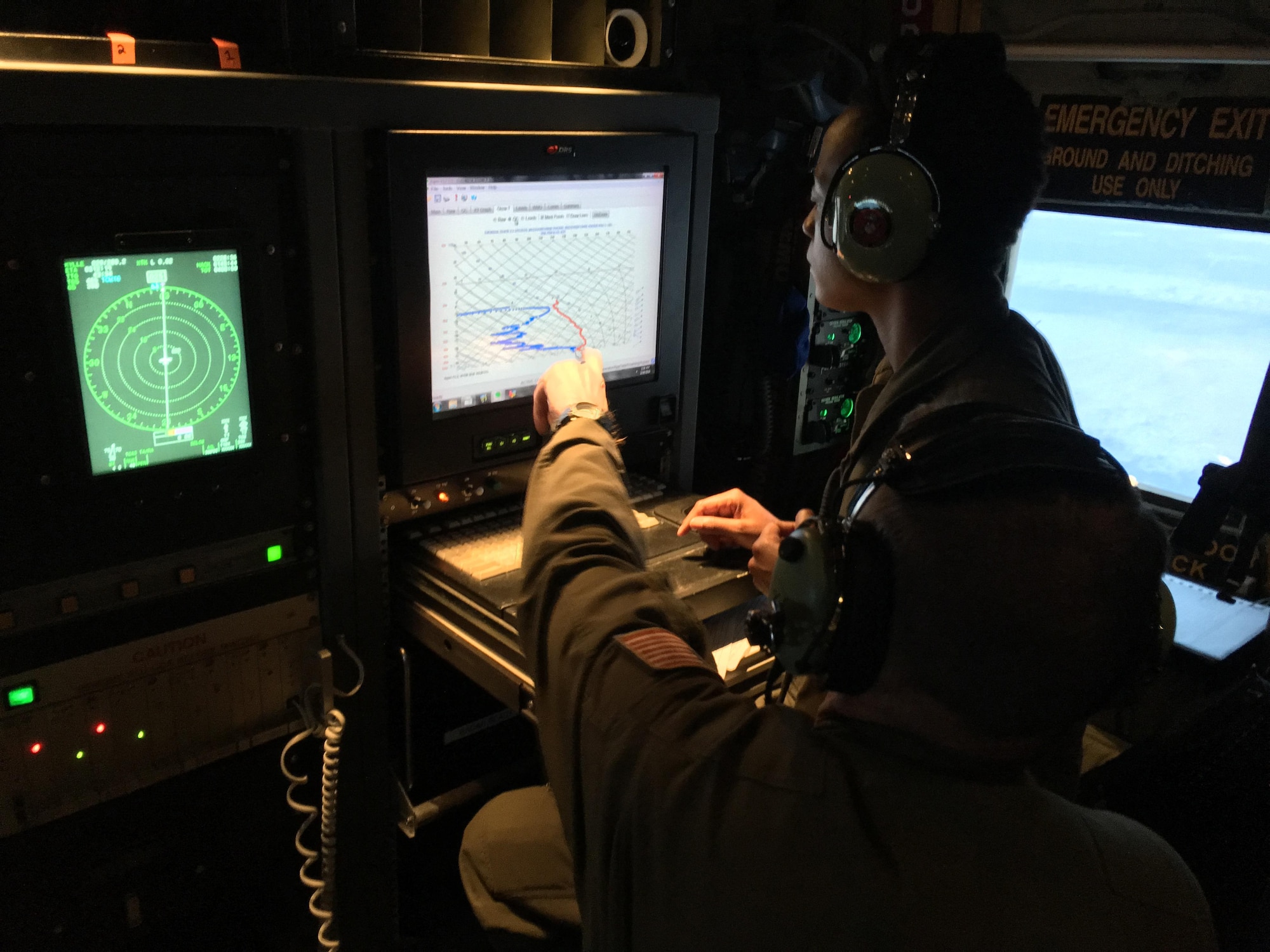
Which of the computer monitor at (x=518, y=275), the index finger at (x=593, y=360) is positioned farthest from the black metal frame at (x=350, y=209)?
the index finger at (x=593, y=360)

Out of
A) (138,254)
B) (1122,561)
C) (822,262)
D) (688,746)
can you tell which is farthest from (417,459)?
(1122,561)

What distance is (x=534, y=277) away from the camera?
1.55 meters

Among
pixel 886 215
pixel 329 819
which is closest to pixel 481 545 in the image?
Result: pixel 329 819

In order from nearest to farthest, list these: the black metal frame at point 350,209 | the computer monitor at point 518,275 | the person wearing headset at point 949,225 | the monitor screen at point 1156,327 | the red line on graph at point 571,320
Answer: the person wearing headset at point 949,225 → the black metal frame at point 350,209 → the computer monitor at point 518,275 → the red line on graph at point 571,320 → the monitor screen at point 1156,327

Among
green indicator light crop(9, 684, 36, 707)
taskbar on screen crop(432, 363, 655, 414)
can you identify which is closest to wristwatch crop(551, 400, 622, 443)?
taskbar on screen crop(432, 363, 655, 414)

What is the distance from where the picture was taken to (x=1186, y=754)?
5.62 feet

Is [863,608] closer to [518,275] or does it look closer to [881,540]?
[881,540]

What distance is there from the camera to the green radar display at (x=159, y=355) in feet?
3.73

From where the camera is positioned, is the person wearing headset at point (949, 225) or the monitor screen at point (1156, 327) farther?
the monitor screen at point (1156, 327)

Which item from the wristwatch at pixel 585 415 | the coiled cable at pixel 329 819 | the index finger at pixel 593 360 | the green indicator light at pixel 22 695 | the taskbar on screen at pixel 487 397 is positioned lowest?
the coiled cable at pixel 329 819

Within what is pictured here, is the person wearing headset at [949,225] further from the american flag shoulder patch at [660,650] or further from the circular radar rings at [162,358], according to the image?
the circular radar rings at [162,358]

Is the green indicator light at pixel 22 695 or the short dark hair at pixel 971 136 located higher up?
the short dark hair at pixel 971 136

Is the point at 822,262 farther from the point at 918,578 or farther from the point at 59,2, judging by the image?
A: the point at 59,2

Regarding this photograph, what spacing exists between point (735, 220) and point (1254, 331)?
121 cm
